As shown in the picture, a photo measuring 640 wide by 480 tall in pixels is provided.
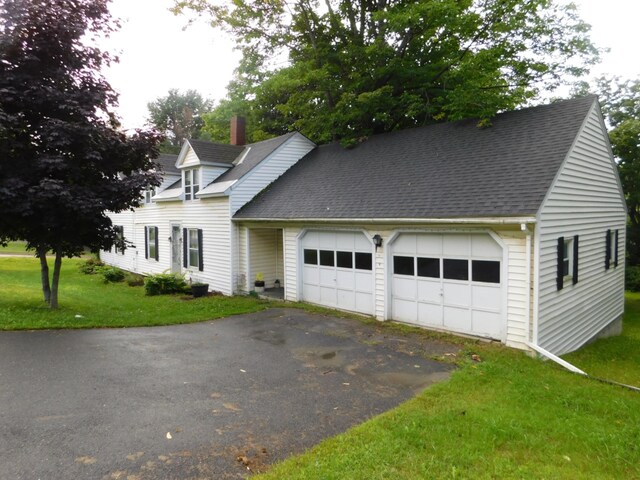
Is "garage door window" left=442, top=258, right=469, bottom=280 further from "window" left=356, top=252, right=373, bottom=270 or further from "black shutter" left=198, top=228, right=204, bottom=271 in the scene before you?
"black shutter" left=198, top=228, right=204, bottom=271

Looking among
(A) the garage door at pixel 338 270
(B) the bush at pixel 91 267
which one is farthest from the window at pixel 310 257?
(B) the bush at pixel 91 267

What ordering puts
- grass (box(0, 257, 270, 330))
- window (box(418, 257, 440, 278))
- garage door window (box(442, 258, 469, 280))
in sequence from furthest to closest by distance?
grass (box(0, 257, 270, 330)) → window (box(418, 257, 440, 278)) → garage door window (box(442, 258, 469, 280))

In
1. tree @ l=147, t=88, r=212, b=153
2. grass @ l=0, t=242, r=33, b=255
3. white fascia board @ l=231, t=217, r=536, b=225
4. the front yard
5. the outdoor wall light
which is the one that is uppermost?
tree @ l=147, t=88, r=212, b=153

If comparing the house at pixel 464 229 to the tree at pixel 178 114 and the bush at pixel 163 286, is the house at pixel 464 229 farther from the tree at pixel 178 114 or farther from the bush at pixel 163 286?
the tree at pixel 178 114

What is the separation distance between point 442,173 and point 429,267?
2595mm

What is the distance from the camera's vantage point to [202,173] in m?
17.0

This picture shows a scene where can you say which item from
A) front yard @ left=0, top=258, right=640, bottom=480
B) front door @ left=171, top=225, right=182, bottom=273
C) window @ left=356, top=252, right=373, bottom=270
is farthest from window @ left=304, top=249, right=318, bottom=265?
front door @ left=171, top=225, right=182, bottom=273

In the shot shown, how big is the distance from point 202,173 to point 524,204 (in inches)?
487

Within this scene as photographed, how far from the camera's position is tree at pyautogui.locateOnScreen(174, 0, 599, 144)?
17.6 meters

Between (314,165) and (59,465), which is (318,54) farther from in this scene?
(59,465)

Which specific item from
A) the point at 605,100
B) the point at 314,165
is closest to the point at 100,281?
the point at 314,165

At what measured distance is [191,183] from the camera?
690 inches

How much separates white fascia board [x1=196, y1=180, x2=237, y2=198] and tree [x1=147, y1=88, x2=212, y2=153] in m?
35.9

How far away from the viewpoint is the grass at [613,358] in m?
9.05
